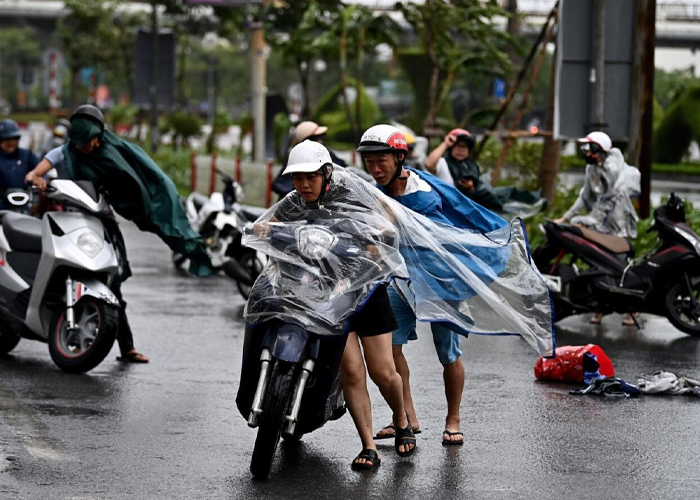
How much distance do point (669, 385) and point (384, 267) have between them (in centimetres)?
302

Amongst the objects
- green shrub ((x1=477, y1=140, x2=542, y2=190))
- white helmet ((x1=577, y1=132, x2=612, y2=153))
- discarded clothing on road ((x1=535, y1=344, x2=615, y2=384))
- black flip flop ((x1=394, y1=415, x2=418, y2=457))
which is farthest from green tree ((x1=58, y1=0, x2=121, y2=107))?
black flip flop ((x1=394, y1=415, x2=418, y2=457))

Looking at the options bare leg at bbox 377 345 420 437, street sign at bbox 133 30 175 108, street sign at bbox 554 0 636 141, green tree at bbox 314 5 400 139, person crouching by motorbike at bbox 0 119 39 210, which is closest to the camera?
bare leg at bbox 377 345 420 437

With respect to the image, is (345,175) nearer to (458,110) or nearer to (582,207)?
(582,207)

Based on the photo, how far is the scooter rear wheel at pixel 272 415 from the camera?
6.11 meters

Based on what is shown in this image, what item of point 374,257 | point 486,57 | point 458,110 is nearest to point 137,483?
point 374,257

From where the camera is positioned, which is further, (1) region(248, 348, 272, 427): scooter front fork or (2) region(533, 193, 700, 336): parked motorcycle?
(2) region(533, 193, 700, 336): parked motorcycle

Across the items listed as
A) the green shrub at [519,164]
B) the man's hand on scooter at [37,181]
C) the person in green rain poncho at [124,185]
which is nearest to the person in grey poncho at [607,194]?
the person in green rain poncho at [124,185]

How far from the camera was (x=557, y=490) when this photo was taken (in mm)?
6172

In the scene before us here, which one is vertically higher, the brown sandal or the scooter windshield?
the scooter windshield

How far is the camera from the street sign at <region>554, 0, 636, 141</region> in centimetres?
1530

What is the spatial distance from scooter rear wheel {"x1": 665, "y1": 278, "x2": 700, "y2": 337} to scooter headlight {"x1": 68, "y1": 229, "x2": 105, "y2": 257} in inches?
197

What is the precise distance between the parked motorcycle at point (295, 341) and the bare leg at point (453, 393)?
81 cm

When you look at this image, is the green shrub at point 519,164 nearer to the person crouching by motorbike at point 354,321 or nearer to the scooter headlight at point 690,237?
the scooter headlight at point 690,237

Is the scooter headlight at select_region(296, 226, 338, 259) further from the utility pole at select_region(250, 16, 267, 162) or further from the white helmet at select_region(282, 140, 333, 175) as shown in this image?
the utility pole at select_region(250, 16, 267, 162)
